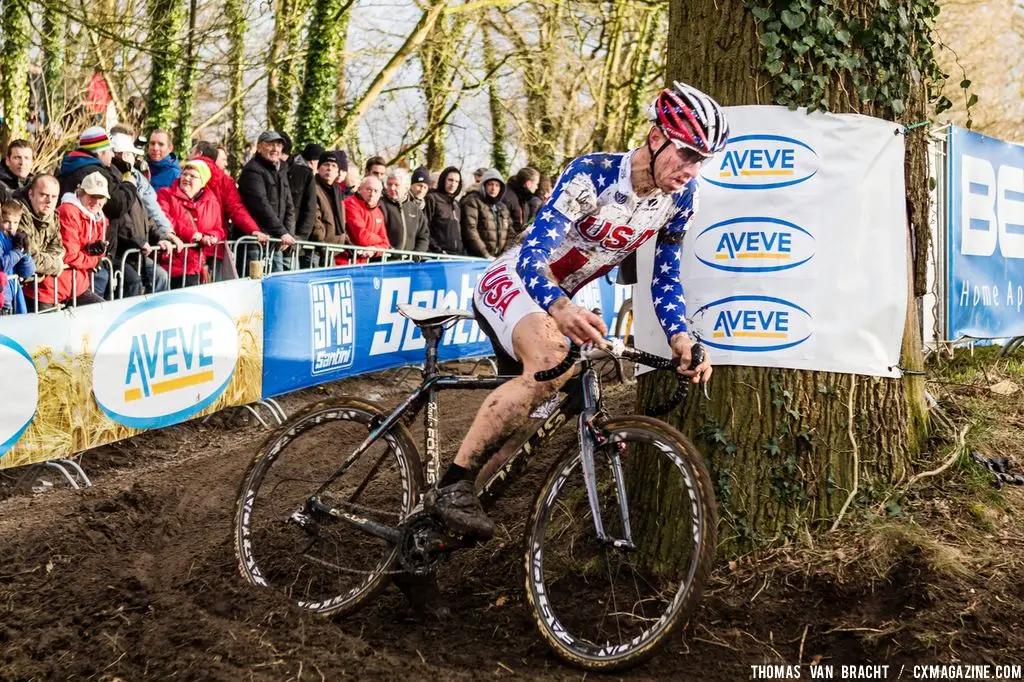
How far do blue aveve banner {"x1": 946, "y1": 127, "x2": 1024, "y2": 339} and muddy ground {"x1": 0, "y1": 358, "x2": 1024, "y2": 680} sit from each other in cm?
360

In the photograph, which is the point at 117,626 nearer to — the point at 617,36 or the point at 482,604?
the point at 482,604

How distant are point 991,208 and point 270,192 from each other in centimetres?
723

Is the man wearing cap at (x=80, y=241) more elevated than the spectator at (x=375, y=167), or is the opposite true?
the spectator at (x=375, y=167)

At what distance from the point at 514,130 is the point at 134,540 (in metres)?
21.6

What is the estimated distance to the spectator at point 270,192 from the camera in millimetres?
11352

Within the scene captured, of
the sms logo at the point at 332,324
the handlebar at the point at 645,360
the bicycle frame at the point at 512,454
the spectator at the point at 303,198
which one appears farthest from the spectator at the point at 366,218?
the handlebar at the point at 645,360

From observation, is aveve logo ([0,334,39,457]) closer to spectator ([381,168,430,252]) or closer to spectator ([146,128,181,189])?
spectator ([146,128,181,189])

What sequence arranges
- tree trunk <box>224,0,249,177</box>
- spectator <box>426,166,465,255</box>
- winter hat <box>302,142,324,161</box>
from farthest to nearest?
spectator <box>426,166,465,255</box> < tree trunk <box>224,0,249,177</box> < winter hat <box>302,142,324,161</box>

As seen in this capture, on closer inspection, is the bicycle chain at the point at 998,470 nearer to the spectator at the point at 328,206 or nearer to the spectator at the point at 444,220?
the spectator at the point at 328,206

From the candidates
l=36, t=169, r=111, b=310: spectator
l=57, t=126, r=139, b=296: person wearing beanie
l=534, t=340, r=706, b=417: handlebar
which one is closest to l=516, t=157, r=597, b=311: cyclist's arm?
l=534, t=340, r=706, b=417: handlebar

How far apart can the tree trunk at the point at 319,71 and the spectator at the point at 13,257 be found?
35.0 feet

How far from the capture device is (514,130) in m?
26.7

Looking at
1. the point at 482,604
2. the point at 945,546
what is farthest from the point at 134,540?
the point at 945,546

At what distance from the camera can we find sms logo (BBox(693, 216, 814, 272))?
188 inches
